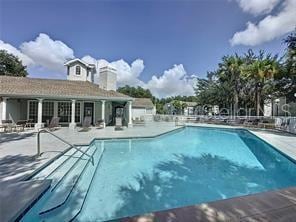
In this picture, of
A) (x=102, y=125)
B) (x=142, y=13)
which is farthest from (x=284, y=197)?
(x=102, y=125)

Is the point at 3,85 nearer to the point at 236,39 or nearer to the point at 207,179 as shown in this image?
the point at 207,179

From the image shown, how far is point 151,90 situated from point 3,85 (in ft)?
199

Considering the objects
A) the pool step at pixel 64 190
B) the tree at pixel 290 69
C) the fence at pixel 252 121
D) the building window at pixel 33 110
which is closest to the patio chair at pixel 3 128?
the building window at pixel 33 110

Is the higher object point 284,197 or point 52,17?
point 52,17

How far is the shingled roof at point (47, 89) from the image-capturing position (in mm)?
15170

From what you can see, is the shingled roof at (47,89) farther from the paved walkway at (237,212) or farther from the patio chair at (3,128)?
the paved walkway at (237,212)

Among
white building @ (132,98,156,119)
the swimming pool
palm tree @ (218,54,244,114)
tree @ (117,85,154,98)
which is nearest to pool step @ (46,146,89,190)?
the swimming pool

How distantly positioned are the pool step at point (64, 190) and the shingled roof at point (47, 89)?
10616 mm

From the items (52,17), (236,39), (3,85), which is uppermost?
(236,39)

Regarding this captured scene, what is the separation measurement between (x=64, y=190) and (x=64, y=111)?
49.7 feet

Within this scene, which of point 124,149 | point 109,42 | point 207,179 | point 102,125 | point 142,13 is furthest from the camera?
point 109,42

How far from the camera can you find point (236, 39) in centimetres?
2075

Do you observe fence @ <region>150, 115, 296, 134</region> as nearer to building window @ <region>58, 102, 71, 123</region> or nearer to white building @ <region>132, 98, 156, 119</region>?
white building @ <region>132, 98, 156, 119</region>

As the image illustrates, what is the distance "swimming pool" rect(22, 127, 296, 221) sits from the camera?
4344 millimetres
